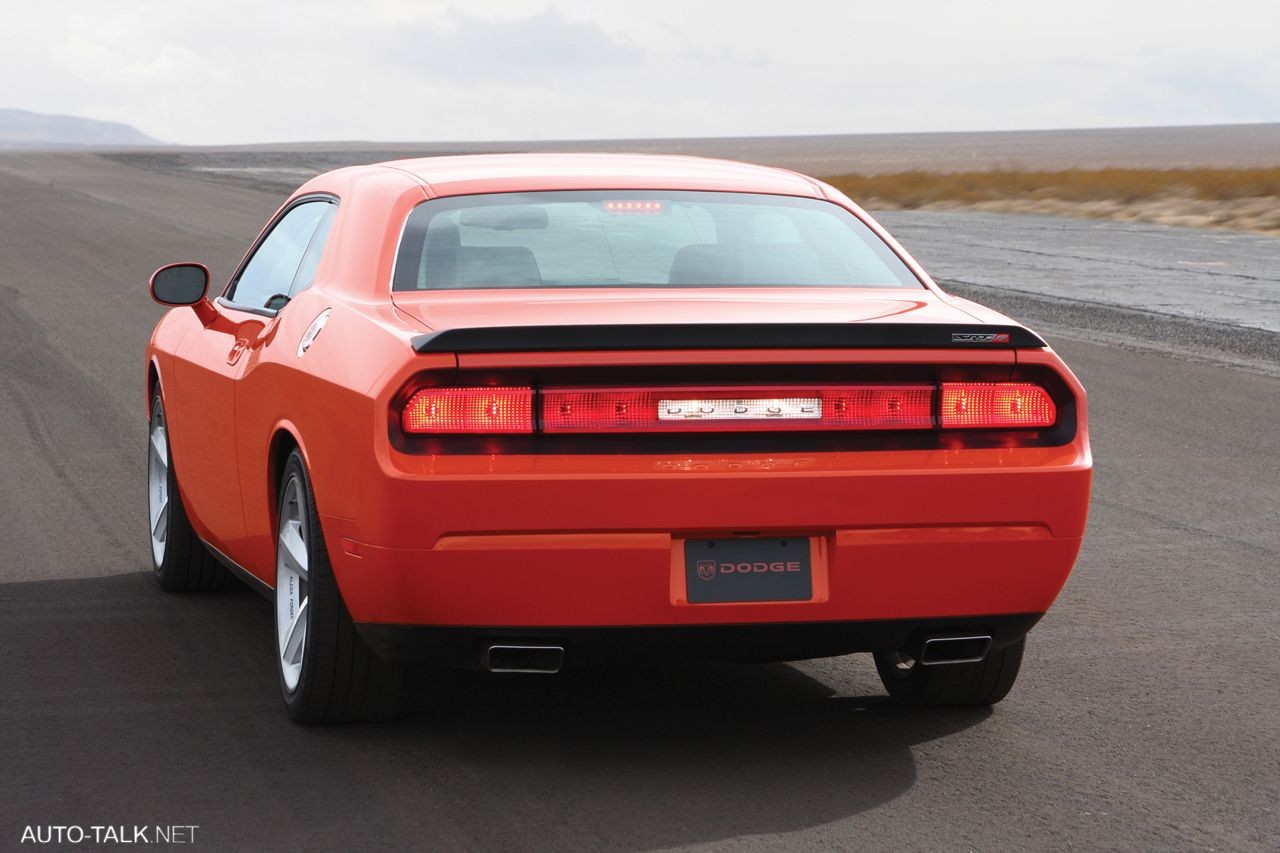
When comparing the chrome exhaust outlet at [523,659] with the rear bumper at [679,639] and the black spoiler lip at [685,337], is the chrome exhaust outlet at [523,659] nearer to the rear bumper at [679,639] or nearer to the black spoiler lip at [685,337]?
the rear bumper at [679,639]

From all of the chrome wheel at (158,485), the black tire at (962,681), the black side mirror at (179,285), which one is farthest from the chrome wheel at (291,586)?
the chrome wheel at (158,485)

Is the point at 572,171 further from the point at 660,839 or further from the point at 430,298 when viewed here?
the point at 660,839

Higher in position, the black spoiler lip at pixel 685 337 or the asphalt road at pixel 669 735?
the black spoiler lip at pixel 685 337

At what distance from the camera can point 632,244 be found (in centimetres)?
504

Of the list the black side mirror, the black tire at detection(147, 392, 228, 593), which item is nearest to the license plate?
the black side mirror

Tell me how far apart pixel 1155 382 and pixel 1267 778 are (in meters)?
8.32

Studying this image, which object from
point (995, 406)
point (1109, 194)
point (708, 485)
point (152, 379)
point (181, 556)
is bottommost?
point (1109, 194)

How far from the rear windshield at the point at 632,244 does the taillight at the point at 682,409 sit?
0.69 m

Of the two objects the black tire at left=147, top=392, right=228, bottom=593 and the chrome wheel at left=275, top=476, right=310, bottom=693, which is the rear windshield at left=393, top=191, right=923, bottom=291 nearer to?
the chrome wheel at left=275, top=476, right=310, bottom=693

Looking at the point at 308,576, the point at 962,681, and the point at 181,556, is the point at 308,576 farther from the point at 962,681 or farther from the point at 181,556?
the point at 181,556

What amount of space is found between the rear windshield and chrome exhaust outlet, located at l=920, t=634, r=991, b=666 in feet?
3.51

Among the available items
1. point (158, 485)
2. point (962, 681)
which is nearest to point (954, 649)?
point (962, 681)

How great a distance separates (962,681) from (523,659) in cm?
133

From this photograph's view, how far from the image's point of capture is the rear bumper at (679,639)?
13.9ft
